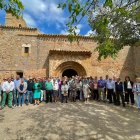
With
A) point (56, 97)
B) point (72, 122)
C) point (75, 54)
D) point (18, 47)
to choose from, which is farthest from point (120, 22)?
point (18, 47)

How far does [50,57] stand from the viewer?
58.7 ft

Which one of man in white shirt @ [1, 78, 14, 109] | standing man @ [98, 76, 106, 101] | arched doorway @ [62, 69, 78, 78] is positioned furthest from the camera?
arched doorway @ [62, 69, 78, 78]

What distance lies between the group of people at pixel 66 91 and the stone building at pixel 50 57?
502 centimetres

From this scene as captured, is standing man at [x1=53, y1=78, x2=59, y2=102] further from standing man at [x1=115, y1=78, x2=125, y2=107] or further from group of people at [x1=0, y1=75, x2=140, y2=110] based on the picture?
standing man at [x1=115, y1=78, x2=125, y2=107]

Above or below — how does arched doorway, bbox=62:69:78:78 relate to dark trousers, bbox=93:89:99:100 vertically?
above

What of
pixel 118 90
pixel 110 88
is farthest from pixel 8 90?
pixel 118 90

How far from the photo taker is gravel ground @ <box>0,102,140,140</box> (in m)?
7.07

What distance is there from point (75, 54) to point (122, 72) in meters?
4.90

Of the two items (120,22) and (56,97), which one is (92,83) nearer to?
(56,97)

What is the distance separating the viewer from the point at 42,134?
282 inches

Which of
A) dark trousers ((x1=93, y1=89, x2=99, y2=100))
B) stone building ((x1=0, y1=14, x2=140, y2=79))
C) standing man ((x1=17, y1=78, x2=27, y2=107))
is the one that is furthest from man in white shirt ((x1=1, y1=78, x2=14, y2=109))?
stone building ((x1=0, y1=14, x2=140, y2=79))

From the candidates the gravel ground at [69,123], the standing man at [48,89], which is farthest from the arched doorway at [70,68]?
the gravel ground at [69,123]

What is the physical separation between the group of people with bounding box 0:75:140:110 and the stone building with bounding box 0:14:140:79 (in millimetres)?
5017

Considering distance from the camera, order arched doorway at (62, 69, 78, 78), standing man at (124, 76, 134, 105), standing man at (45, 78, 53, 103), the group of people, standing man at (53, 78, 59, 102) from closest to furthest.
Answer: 1. the group of people
2. standing man at (124, 76, 134, 105)
3. standing man at (45, 78, 53, 103)
4. standing man at (53, 78, 59, 102)
5. arched doorway at (62, 69, 78, 78)
